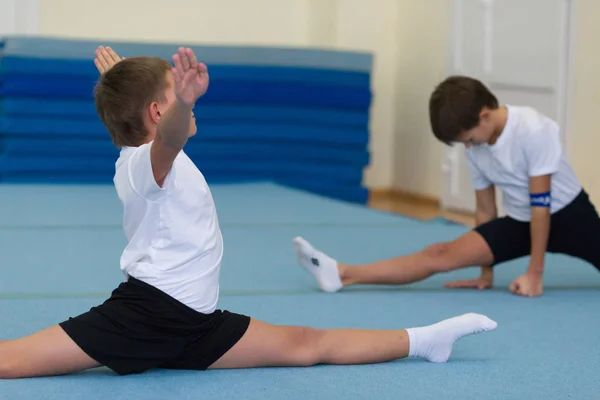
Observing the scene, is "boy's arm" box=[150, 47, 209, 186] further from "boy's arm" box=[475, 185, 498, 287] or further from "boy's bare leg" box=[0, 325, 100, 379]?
"boy's arm" box=[475, 185, 498, 287]

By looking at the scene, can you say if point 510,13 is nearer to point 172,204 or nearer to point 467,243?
point 467,243

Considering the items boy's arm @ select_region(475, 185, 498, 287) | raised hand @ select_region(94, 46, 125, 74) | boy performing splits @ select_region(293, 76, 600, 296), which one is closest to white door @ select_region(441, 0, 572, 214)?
boy's arm @ select_region(475, 185, 498, 287)

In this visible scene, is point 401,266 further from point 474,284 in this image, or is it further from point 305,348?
point 305,348

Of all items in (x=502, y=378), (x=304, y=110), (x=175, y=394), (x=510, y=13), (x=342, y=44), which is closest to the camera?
(x=175, y=394)

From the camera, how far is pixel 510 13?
16.9 ft

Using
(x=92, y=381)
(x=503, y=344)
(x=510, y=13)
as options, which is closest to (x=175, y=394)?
(x=92, y=381)

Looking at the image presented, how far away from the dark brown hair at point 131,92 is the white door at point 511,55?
315 centimetres

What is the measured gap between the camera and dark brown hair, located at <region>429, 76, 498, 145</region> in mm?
2629

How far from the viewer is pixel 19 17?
21.8ft

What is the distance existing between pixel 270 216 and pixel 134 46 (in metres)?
1.67

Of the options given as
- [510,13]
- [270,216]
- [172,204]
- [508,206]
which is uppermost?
[510,13]

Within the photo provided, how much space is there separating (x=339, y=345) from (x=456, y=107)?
36.0 inches

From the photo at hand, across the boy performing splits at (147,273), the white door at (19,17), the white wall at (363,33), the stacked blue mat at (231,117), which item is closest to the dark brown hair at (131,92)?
the boy performing splits at (147,273)

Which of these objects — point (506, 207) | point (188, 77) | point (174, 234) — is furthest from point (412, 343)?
point (506, 207)
